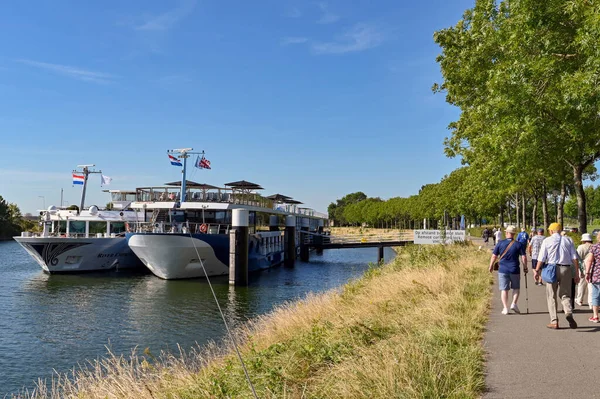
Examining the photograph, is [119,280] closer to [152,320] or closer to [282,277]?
[282,277]

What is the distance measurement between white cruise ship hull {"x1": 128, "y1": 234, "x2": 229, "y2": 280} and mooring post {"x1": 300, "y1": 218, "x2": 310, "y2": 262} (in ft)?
67.7

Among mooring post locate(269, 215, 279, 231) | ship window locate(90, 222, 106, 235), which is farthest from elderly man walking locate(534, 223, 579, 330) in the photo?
mooring post locate(269, 215, 279, 231)

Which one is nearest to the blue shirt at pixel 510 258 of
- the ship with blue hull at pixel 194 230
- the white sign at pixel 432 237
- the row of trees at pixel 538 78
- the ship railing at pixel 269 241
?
the row of trees at pixel 538 78

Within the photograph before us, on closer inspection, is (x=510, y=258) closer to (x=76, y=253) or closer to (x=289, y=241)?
(x=76, y=253)

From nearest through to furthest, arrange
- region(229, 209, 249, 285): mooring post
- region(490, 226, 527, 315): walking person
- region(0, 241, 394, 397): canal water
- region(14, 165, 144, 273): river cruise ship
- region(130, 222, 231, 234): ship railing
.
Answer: region(490, 226, 527, 315): walking person → region(0, 241, 394, 397): canal water → region(229, 209, 249, 285): mooring post → region(130, 222, 231, 234): ship railing → region(14, 165, 144, 273): river cruise ship

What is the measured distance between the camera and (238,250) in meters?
30.2

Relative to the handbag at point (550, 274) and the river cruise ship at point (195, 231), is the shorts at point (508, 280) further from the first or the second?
the river cruise ship at point (195, 231)

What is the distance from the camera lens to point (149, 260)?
31969mm

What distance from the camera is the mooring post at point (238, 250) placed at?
29.8 metres

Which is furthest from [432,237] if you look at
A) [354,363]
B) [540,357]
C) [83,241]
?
[354,363]

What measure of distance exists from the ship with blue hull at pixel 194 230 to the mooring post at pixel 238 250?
1.85 meters

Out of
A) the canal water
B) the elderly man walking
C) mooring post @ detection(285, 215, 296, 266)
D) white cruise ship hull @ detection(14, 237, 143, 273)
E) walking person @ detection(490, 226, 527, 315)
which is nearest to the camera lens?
the elderly man walking

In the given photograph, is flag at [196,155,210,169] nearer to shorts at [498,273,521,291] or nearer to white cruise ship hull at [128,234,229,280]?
white cruise ship hull at [128,234,229,280]

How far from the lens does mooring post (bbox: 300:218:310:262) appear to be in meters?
52.6
